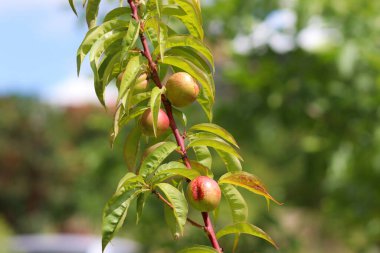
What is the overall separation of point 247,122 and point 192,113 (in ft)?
1.06

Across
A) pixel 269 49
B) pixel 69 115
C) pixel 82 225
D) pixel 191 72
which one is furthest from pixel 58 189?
pixel 191 72

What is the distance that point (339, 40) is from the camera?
3.79m

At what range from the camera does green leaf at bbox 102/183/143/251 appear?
735 mm

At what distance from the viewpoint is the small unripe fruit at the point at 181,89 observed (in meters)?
0.83

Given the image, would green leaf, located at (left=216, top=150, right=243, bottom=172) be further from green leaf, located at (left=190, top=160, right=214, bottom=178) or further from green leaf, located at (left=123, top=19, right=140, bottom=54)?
green leaf, located at (left=123, top=19, right=140, bottom=54)

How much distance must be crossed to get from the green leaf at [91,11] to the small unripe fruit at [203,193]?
243 mm

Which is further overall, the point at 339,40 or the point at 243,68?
the point at 243,68

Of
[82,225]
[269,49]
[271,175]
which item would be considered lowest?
[82,225]

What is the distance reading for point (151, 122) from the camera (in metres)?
0.83

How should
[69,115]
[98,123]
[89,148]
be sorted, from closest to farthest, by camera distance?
[89,148]
[98,123]
[69,115]

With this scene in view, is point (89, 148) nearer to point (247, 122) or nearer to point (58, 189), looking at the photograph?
point (247, 122)

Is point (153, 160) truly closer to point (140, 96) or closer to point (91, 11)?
point (140, 96)

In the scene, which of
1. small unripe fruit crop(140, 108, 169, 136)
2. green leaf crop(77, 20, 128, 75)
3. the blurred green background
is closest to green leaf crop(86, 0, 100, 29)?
green leaf crop(77, 20, 128, 75)

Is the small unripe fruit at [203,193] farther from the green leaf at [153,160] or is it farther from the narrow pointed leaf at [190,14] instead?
the narrow pointed leaf at [190,14]
